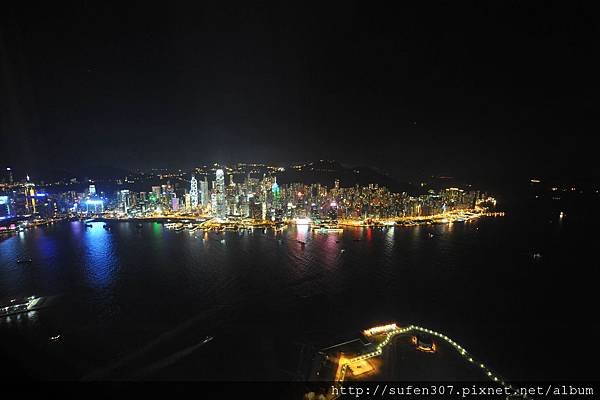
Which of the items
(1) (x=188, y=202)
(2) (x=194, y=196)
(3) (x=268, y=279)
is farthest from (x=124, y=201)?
(3) (x=268, y=279)

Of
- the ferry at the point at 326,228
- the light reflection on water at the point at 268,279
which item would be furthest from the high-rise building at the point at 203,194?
the ferry at the point at 326,228

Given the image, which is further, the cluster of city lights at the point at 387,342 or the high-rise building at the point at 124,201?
the high-rise building at the point at 124,201

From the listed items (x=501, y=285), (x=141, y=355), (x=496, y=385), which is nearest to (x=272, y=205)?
(x=501, y=285)

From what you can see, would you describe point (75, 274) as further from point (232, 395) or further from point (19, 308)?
point (232, 395)

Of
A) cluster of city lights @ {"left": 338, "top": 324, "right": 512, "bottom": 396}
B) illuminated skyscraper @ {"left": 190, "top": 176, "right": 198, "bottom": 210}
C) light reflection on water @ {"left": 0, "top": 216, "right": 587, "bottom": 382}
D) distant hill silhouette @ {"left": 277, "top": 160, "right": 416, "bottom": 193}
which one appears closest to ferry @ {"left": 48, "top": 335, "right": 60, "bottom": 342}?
light reflection on water @ {"left": 0, "top": 216, "right": 587, "bottom": 382}

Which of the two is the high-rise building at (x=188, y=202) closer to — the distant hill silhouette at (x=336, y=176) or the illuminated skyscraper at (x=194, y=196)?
the illuminated skyscraper at (x=194, y=196)

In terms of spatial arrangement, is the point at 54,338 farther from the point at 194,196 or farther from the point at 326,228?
the point at 194,196

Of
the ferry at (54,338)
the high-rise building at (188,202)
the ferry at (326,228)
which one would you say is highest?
the high-rise building at (188,202)

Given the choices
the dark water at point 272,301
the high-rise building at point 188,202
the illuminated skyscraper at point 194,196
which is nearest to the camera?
the dark water at point 272,301
